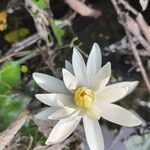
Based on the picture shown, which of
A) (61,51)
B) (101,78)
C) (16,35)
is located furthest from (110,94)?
(16,35)

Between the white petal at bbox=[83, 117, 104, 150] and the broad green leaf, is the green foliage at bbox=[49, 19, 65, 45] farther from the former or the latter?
the white petal at bbox=[83, 117, 104, 150]

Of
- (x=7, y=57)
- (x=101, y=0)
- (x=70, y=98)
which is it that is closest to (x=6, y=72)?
Answer: (x=7, y=57)

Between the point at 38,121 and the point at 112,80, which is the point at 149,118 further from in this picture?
the point at 38,121

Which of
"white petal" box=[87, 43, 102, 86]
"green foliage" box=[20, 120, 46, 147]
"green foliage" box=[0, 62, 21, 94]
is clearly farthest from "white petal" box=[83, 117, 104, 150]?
"green foliage" box=[0, 62, 21, 94]

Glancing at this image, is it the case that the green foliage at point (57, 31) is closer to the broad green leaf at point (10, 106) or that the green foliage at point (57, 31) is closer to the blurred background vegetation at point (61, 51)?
the blurred background vegetation at point (61, 51)


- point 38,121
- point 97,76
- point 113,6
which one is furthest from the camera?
point 113,6

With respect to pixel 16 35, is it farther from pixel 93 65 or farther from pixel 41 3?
pixel 93 65
